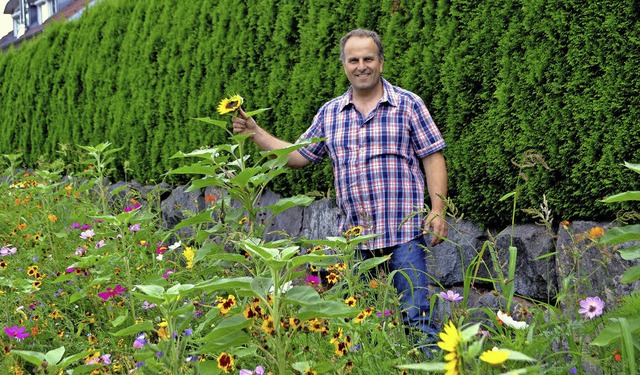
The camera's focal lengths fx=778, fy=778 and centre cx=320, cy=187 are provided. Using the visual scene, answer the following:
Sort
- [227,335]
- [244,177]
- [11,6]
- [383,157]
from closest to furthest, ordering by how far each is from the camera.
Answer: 1. [227,335]
2. [244,177]
3. [383,157]
4. [11,6]

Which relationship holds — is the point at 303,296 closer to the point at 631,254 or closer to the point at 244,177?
the point at 631,254

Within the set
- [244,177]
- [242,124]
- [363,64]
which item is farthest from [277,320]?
[363,64]

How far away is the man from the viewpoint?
378 centimetres

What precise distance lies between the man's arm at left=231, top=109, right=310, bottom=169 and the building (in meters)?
22.2

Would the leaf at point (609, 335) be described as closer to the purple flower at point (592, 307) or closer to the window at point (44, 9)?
the purple flower at point (592, 307)

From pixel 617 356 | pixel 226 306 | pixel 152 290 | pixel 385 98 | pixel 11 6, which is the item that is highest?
pixel 11 6

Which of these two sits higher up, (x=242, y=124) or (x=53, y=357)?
(x=242, y=124)

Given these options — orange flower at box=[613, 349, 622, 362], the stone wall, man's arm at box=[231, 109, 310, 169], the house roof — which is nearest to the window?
the house roof

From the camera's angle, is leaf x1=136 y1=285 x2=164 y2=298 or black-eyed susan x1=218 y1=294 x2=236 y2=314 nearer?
leaf x1=136 y1=285 x2=164 y2=298

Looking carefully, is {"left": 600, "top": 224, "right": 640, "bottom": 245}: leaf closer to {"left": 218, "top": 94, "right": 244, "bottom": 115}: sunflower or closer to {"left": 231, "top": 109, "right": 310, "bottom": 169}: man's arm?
{"left": 218, "top": 94, "right": 244, "bottom": 115}: sunflower

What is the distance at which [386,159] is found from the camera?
383 cm

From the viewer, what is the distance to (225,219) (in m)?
3.22

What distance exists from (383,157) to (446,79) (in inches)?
43.6

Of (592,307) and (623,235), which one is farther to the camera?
(592,307)
